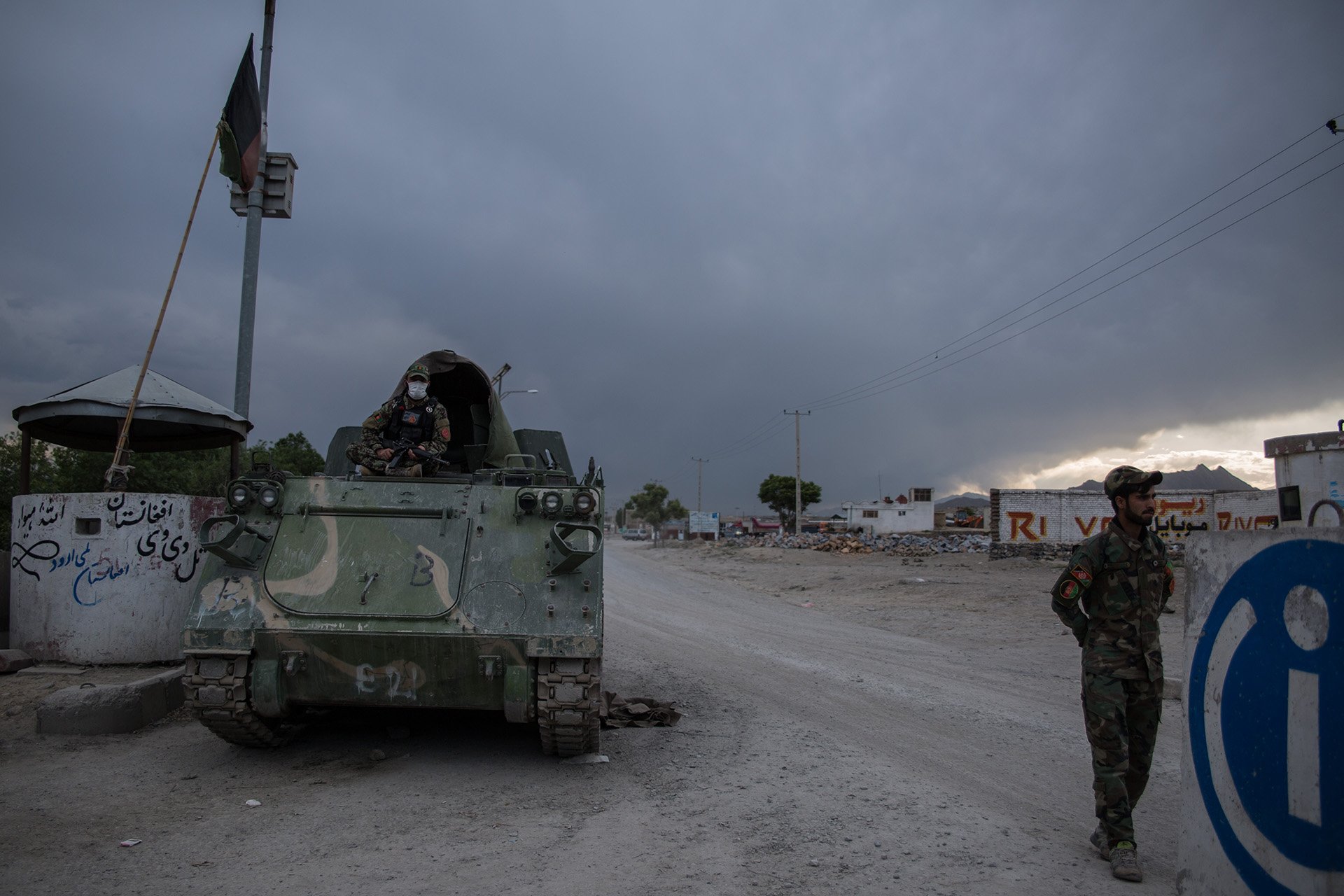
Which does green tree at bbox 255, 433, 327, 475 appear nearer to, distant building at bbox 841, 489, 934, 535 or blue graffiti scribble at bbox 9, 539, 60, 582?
blue graffiti scribble at bbox 9, 539, 60, 582

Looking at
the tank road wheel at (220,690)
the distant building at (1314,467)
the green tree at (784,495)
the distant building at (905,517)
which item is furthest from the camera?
the green tree at (784,495)

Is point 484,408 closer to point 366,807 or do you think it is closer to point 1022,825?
point 366,807

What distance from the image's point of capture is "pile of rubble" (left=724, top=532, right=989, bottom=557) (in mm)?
31234

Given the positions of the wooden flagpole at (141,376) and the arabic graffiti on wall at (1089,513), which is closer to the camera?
the wooden flagpole at (141,376)

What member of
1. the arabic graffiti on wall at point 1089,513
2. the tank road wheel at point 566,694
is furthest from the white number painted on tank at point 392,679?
the arabic graffiti on wall at point 1089,513

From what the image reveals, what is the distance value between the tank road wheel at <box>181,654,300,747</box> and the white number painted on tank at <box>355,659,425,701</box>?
62cm

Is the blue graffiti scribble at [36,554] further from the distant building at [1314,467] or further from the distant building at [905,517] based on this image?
the distant building at [905,517]

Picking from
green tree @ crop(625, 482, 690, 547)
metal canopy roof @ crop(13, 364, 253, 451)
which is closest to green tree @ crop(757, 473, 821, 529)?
green tree @ crop(625, 482, 690, 547)

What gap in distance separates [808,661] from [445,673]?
5.60 meters

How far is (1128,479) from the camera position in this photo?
3.98m

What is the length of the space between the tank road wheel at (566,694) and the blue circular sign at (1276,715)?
300 centimetres

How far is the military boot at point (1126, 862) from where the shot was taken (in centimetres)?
365

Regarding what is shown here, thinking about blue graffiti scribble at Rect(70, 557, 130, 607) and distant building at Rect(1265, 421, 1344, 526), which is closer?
blue graffiti scribble at Rect(70, 557, 130, 607)

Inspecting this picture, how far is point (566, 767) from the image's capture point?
539cm
